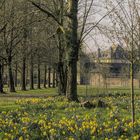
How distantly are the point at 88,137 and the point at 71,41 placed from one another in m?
12.1

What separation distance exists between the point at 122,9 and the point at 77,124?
357cm

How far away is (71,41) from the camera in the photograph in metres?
20.4

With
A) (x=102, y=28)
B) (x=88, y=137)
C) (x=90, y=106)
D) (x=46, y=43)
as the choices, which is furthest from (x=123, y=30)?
(x=46, y=43)

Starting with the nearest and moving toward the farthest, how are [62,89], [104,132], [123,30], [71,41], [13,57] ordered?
[104,132] < [123,30] < [71,41] < [62,89] < [13,57]

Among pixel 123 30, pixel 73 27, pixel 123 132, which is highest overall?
pixel 73 27

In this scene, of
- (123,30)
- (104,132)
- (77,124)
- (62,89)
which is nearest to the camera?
(104,132)

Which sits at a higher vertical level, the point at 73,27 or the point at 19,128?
the point at 73,27

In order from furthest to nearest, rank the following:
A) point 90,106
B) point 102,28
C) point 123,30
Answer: point 102,28, point 90,106, point 123,30

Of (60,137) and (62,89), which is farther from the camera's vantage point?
(62,89)

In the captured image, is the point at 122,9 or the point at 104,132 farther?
the point at 122,9

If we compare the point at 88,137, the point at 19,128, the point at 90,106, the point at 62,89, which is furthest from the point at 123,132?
the point at 62,89

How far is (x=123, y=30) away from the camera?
36.7ft

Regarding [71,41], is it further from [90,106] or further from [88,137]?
[88,137]

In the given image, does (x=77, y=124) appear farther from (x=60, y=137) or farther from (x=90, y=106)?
(x=90, y=106)
